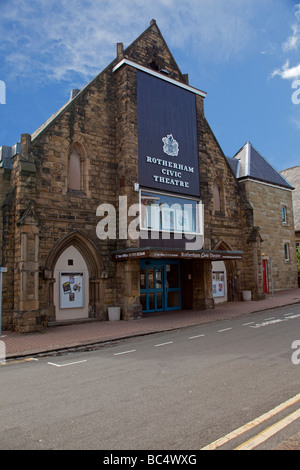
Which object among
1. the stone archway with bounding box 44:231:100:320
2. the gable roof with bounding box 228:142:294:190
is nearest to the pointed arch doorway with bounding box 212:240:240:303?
the gable roof with bounding box 228:142:294:190

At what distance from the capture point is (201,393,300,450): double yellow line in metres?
3.97

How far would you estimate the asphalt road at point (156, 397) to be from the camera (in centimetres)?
426

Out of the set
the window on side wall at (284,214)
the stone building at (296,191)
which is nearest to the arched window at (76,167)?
the window on side wall at (284,214)

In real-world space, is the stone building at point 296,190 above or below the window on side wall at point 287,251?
above

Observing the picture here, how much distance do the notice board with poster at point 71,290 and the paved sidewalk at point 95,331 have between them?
911mm

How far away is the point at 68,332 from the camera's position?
43.7 feet

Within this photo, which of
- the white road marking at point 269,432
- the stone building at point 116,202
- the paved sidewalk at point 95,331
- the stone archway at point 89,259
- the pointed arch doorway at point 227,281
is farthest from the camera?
the pointed arch doorway at point 227,281

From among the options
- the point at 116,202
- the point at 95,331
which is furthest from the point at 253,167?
the point at 95,331

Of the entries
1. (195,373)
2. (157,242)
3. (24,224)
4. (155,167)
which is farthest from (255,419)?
(155,167)

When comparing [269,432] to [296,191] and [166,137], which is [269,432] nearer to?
[166,137]

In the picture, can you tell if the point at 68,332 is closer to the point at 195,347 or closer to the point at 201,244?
the point at 195,347

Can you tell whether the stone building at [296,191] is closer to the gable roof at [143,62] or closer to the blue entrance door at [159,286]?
the blue entrance door at [159,286]

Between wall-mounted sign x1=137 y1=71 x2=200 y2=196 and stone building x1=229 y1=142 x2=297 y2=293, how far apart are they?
6.92 meters

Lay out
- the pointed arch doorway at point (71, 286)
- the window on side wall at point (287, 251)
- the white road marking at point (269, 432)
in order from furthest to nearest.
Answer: the window on side wall at point (287, 251), the pointed arch doorway at point (71, 286), the white road marking at point (269, 432)
